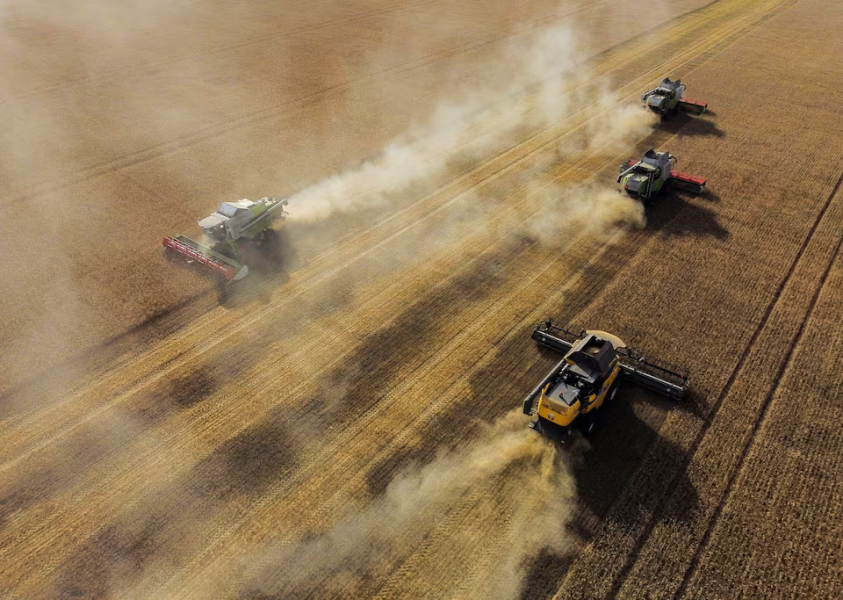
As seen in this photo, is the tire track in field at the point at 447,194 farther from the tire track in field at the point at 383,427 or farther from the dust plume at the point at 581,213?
the tire track in field at the point at 383,427

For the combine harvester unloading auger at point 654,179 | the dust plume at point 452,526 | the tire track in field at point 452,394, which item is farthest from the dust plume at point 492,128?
the dust plume at point 452,526

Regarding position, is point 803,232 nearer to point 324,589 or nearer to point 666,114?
point 666,114

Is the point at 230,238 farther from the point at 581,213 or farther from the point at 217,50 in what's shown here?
the point at 217,50

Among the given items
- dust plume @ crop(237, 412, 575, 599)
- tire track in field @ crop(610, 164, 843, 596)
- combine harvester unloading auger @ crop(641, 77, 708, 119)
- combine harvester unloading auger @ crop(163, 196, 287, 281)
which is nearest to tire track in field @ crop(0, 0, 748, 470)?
combine harvester unloading auger @ crop(163, 196, 287, 281)

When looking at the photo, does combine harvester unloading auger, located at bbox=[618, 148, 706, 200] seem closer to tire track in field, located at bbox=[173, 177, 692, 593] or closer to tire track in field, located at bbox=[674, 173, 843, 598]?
tire track in field, located at bbox=[674, 173, 843, 598]

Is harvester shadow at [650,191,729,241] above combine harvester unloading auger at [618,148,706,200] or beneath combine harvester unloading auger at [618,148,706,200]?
beneath

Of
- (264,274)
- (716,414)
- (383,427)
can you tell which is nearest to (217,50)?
(264,274)
